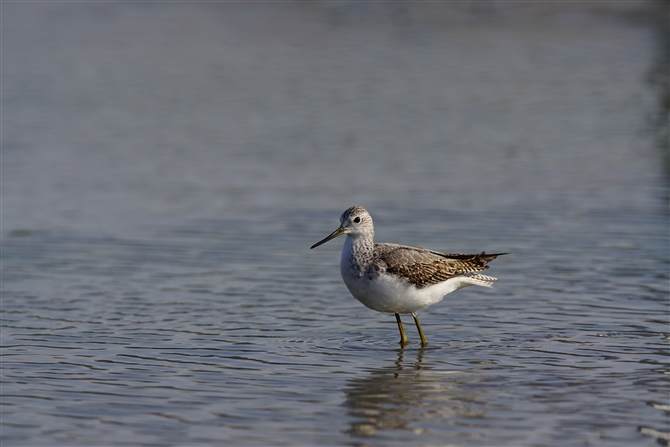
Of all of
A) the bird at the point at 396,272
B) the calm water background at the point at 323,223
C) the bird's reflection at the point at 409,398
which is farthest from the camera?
the bird at the point at 396,272

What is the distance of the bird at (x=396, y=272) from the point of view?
10.5 m

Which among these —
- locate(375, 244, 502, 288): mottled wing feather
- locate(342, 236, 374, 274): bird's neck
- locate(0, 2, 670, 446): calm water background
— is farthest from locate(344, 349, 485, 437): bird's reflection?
locate(342, 236, 374, 274): bird's neck

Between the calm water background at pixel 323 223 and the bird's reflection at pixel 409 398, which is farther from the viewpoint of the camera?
the calm water background at pixel 323 223

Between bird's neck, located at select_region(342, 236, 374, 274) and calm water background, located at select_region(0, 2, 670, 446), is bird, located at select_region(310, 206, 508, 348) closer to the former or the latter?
bird's neck, located at select_region(342, 236, 374, 274)

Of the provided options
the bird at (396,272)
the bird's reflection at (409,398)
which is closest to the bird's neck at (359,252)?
the bird at (396,272)

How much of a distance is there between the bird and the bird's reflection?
2.16 ft

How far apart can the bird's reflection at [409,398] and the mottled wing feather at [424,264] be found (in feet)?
2.82

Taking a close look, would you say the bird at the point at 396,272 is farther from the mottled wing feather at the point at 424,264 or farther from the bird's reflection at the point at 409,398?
the bird's reflection at the point at 409,398

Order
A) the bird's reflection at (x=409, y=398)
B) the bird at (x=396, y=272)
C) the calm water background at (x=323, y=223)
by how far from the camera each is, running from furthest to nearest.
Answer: the bird at (x=396, y=272) → the calm water background at (x=323, y=223) → the bird's reflection at (x=409, y=398)

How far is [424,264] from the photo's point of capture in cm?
1072

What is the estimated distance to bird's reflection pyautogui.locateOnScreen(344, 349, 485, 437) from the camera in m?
8.45

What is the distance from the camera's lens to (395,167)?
63.2 ft

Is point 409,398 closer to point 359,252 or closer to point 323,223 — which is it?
point 359,252

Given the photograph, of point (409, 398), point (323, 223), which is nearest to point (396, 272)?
point (409, 398)
